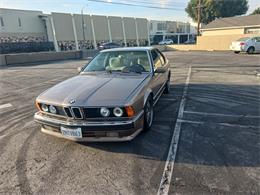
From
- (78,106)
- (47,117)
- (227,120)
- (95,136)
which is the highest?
(78,106)

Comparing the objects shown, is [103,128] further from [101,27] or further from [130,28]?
[130,28]

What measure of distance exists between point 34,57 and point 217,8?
49941 millimetres

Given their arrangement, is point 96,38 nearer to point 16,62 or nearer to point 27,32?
point 27,32

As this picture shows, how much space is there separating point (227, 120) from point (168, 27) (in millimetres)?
73975

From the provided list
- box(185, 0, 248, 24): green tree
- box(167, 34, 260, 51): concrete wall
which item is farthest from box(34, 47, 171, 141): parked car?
box(185, 0, 248, 24): green tree

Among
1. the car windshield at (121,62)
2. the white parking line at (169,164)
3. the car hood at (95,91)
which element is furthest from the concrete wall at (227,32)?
the car hood at (95,91)

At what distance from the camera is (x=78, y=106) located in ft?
11.0

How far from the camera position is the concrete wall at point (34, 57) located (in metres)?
18.7

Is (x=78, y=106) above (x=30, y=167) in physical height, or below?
A: above

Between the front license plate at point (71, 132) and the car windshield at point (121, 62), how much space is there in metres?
1.79

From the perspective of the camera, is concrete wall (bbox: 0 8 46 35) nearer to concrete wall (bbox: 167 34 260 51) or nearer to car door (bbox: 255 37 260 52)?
concrete wall (bbox: 167 34 260 51)

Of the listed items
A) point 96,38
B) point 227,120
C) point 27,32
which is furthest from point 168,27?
point 227,120

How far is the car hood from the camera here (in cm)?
343

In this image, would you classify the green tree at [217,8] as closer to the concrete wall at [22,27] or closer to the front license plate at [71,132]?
the concrete wall at [22,27]
